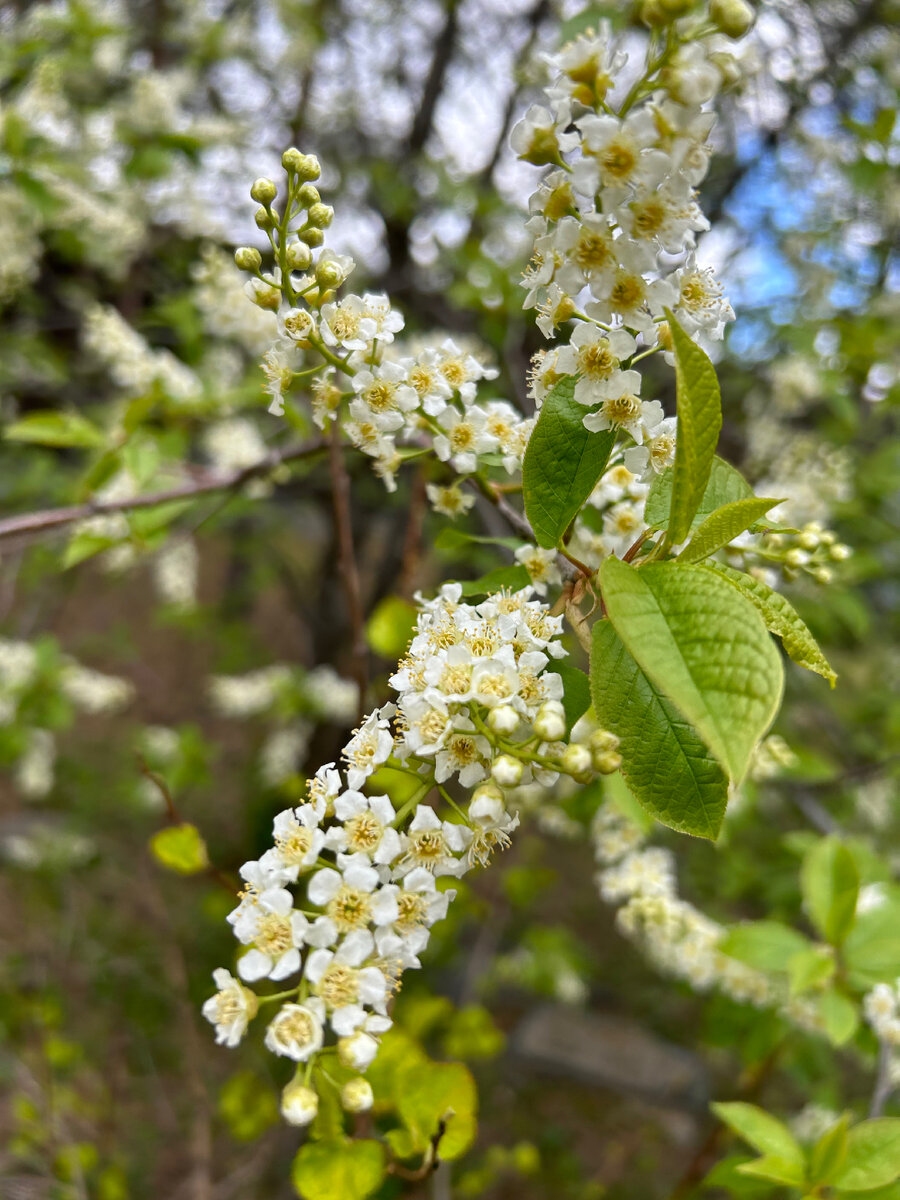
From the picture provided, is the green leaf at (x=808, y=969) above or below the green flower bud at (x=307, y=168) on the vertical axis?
below

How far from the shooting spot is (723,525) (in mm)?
905

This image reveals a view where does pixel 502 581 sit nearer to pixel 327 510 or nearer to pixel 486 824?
pixel 486 824

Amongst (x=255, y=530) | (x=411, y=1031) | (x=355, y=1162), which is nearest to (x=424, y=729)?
(x=355, y=1162)

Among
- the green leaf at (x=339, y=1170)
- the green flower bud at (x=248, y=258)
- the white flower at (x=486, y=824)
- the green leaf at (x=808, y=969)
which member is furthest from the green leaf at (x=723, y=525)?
the green leaf at (x=808, y=969)

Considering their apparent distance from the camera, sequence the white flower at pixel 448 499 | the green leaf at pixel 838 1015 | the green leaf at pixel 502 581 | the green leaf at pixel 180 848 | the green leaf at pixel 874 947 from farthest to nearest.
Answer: the green leaf at pixel 874 947, the green leaf at pixel 838 1015, the green leaf at pixel 180 848, the white flower at pixel 448 499, the green leaf at pixel 502 581

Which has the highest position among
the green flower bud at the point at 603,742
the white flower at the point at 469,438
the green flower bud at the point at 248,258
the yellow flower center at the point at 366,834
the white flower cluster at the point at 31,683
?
the green flower bud at the point at 248,258

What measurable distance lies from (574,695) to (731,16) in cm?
73

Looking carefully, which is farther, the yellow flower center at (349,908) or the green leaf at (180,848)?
the green leaf at (180,848)

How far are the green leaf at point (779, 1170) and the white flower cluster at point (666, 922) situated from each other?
2.00ft

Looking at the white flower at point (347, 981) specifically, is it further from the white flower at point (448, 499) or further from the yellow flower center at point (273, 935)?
the white flower at point (448, 499)

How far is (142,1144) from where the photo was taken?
14.4 ft

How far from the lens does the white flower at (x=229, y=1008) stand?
3.09ft

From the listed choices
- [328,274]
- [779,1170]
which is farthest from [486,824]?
[779,1170]

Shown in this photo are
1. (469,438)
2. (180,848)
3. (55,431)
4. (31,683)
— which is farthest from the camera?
(31,683)
